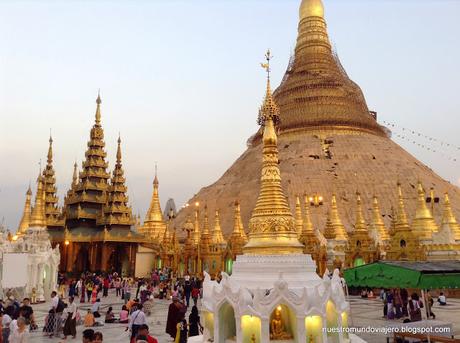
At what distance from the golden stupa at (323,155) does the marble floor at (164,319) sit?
63.6ft

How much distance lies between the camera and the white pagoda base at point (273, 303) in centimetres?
997

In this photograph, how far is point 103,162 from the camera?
45.5 meters

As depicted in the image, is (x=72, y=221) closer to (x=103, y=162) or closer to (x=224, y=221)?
(x=103, y=162)

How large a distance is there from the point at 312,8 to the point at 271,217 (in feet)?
179

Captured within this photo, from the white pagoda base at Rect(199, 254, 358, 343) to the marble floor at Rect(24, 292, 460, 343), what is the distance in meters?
3.29

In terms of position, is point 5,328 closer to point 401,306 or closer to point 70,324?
point 70,324

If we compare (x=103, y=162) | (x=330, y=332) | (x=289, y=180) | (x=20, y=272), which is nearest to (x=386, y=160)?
(x=289, y=180)

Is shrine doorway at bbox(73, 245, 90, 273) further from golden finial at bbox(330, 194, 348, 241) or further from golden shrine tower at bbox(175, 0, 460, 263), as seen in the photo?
golden finial at bbox(330, 194, 348, 241)

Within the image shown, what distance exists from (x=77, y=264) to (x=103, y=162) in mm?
10336

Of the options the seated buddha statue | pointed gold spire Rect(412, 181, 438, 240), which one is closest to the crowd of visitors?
the seated buddha statue

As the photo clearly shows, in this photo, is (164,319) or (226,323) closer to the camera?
(226,323)

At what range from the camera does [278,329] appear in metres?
10.6

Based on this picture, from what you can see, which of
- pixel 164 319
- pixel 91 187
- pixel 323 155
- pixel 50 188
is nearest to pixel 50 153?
pixel 50 188

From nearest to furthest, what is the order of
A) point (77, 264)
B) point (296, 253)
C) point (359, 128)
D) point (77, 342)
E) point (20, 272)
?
point (296, 253) → point (77, 342) → point (20, 272) → point (77, 264) → point (359, 128)
